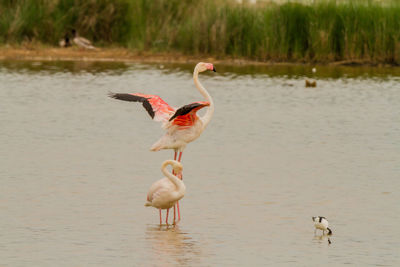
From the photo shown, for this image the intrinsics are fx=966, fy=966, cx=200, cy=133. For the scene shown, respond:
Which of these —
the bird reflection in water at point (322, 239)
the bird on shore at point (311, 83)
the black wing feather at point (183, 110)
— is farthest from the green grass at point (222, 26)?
the bird reflection in water at point (322, 239)

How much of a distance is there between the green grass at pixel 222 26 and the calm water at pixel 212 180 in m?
4.27

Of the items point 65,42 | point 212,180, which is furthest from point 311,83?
point 212,180

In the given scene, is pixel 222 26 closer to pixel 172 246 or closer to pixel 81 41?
pixel 81 41

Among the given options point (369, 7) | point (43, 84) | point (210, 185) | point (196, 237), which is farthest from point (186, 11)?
point (196, 237)

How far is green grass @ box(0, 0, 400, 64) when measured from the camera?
2403 cm

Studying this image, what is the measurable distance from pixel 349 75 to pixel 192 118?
13.7 m

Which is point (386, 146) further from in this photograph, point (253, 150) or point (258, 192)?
point (258, 192)

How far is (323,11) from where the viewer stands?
24.4 meters

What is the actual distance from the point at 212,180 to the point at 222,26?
14.3 meters

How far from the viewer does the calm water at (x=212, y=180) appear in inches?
304

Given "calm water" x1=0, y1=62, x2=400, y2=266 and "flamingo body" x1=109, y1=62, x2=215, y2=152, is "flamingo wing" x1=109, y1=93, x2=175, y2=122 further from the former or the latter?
"calm water" x1=0, y1=62, x2=400, y2=266

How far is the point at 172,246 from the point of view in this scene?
25.9 feet

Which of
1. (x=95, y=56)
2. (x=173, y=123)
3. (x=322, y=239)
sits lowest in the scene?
(x=95, y=56)

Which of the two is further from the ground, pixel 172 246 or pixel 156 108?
pixel 156 108
